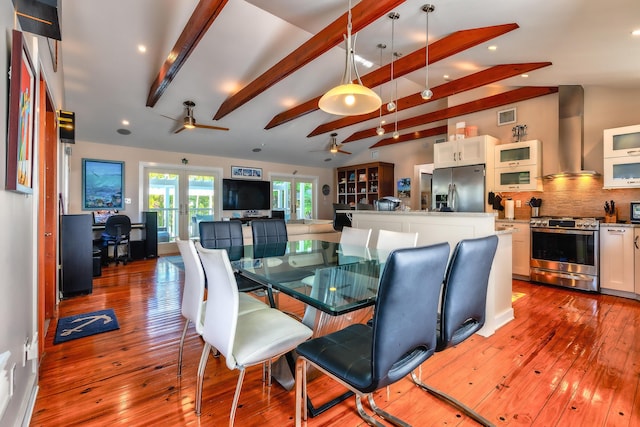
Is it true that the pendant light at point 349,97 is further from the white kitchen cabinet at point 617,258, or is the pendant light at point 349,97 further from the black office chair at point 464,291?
the white kitchen cabinet at point 617,258

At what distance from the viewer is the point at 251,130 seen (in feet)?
21.9

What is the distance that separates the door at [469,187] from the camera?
5086 millimetres

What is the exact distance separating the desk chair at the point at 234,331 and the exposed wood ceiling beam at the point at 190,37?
7.47 ft

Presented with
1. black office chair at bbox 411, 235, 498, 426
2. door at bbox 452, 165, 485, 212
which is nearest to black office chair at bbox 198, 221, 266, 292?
black office chair at bbox 411, 235, 498, 426

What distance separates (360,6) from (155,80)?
3587mm

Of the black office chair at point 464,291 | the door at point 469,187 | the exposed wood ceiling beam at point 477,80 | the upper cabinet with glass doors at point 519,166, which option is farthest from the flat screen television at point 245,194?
the black office chair at point 464,291

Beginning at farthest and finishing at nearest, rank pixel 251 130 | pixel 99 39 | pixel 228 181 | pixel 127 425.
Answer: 1. pixel 228 181
2. pixel 251 130
3. pixel 99 39
4. pixel 127 425

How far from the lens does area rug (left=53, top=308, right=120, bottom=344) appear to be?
262 centimetres

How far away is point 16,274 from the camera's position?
1403mm

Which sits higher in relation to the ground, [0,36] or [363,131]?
[363,131]

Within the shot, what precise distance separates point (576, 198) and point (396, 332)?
4.92 m

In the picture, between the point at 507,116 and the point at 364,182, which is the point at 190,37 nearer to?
the point at 507,116

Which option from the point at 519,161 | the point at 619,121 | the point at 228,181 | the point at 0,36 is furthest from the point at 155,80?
the point at 619,121

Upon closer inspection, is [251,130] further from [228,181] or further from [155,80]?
[155,80]
